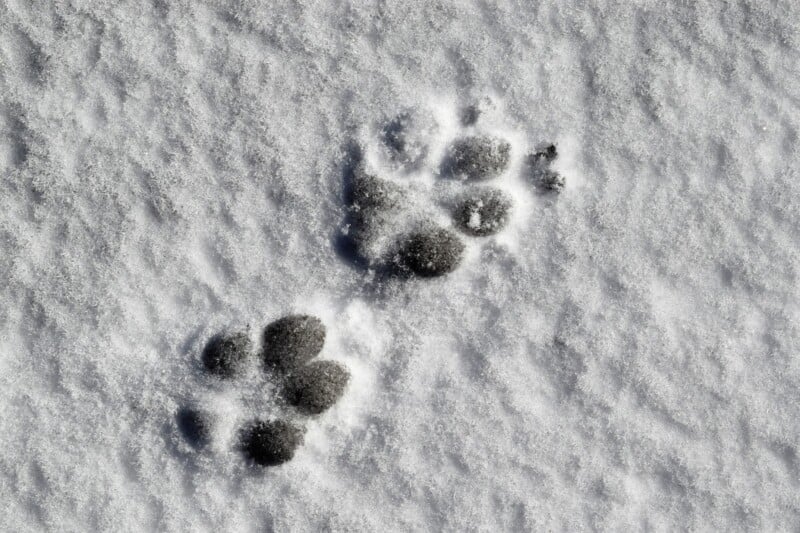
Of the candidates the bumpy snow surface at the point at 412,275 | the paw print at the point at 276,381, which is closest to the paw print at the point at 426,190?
the bumpy snow surface at the point at 412,275

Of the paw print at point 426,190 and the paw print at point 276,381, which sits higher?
the paw print at point 426,190

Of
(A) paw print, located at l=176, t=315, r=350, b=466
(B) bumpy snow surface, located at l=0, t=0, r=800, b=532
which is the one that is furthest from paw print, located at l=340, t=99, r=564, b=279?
(A) paw print, located at l=176, t=315, r=350, b=466

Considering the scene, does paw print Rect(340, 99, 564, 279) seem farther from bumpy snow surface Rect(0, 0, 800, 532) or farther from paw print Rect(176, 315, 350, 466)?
paw print Rect(176, 315, 350, 466)

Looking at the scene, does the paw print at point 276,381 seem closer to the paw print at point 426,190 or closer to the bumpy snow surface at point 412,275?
the bumpy snow surface at point 412,275

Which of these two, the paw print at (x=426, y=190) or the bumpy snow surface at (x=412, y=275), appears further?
the bumpy snow surface at (x=412, y=275)

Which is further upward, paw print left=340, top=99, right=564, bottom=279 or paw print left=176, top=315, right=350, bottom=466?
paw print left=340, top=99, right=564, bottom=279

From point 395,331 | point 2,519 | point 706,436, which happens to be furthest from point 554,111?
point 2,519
